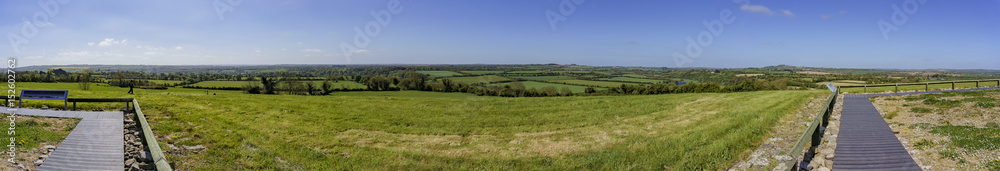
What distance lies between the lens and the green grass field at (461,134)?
7.59 m

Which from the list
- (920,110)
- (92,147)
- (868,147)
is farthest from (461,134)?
(920,110)

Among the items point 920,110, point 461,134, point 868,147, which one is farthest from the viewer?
point 920,110

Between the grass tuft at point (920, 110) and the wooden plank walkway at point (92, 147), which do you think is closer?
the wooden plank walkway at point (92, 147)

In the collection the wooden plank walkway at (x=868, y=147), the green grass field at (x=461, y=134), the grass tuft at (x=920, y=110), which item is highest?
the grass tuft at (x=920, y=110)

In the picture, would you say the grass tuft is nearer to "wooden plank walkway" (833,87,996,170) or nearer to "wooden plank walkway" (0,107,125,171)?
"wooden plank walkway" (833,87,996,170)

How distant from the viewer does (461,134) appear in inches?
444

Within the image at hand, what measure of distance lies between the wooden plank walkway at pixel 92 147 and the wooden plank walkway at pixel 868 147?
1280 centimetres

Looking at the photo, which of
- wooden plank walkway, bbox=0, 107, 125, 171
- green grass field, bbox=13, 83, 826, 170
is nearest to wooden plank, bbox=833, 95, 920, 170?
green grass field, bbox=13, 83, 826, 170

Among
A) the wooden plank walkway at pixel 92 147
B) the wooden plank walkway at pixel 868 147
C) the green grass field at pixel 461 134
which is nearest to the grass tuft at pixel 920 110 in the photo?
the wooden plank walkway at pixel 868 147

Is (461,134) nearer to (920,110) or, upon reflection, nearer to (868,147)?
(868,147)

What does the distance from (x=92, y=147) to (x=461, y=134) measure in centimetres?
809

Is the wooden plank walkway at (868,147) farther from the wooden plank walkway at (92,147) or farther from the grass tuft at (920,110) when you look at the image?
the wooden plank walkway at (92,147)

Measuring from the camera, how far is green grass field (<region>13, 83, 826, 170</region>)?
759 cm

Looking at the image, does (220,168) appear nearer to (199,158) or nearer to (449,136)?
(199,158)
